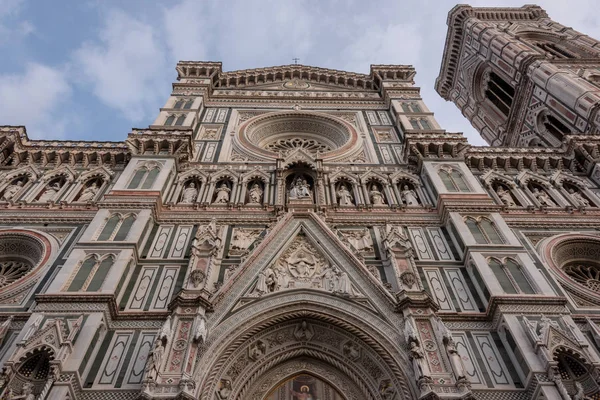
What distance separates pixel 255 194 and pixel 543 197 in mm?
7574

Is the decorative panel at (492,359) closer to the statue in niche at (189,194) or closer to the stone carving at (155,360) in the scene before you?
the stone carving at (155,360)

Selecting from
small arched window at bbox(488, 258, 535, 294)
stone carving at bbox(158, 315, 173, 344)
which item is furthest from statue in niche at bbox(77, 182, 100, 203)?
small arched window at bbox(488, 258, 535, 294)

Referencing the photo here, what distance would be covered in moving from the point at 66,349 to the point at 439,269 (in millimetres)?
Answer: 6997

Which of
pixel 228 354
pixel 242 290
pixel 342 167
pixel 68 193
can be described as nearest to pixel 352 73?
pixel 342 167

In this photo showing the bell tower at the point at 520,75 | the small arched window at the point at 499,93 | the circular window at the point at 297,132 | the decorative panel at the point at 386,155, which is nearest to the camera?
the decorative panel at the point at 386,155

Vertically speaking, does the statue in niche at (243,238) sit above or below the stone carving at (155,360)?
above

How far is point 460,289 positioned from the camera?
9.95m

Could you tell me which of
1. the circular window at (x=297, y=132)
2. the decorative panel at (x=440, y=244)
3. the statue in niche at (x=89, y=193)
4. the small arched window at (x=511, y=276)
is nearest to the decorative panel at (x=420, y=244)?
the decorative panel at (x=440, y=244)

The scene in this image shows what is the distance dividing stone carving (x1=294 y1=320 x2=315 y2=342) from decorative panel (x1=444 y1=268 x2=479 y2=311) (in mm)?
2868

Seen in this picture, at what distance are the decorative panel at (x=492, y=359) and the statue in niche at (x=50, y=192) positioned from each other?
10.5 m

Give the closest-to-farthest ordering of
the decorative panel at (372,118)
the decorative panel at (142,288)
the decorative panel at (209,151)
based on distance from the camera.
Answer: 1. the decorative panel at (142,288)
2. the decorative panel at (209,151)
3. the decorative panel at (372,118)

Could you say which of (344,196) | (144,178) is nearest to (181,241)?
(144,178)

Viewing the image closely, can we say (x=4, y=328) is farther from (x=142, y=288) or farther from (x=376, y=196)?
(x=376, y=196)

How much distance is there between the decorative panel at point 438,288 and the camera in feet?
31.3
